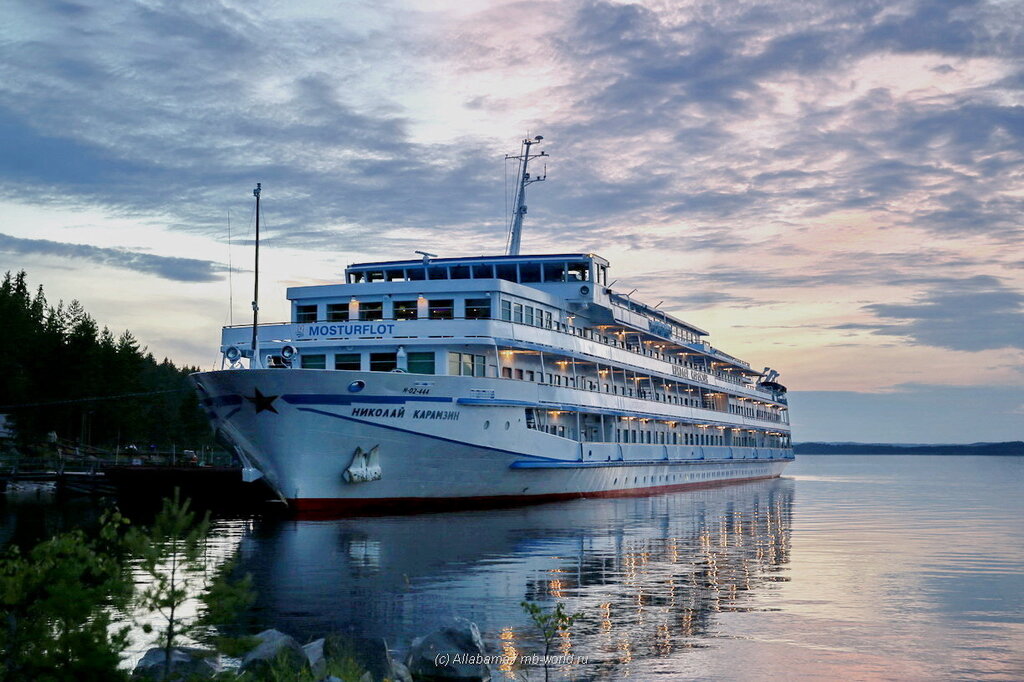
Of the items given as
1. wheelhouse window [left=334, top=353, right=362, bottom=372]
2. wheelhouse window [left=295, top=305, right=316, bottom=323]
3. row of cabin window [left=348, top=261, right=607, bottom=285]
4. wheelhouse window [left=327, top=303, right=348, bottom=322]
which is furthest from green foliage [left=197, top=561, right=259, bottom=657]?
row of cabin window [left=348, top=261, right=607, bottom=285]

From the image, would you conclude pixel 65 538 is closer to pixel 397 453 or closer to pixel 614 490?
pixel 397 453

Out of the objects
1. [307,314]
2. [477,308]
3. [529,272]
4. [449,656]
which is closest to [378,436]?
[477,308]

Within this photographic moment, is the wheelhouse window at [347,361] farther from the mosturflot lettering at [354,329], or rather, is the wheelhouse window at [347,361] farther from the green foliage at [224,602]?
the green foliage at [224,602]

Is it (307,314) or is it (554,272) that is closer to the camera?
(307,314)

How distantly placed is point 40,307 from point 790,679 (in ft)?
358

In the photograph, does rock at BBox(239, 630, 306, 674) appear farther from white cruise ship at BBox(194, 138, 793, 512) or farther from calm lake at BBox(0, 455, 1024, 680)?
white cruise ship at BBox(194, 138, 793, 512)

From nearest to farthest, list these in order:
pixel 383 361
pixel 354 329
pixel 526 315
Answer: pixel 354 329
pixel 383 361
pixel 526 315

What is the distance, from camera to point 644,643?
14.8 m

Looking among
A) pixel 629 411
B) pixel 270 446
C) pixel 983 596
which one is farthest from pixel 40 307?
pixel 983 596

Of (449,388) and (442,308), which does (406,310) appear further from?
(449,388)

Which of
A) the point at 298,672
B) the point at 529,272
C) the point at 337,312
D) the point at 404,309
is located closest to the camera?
the point at 298,672

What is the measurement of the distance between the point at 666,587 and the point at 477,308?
20.8 meters

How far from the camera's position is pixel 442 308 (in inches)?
1539

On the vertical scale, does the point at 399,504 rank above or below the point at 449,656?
above
